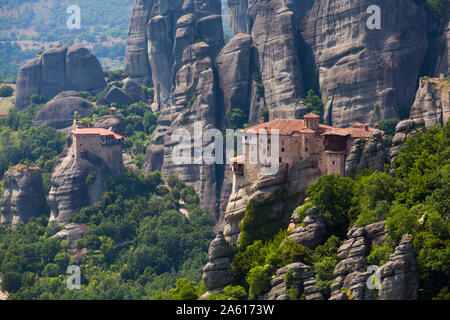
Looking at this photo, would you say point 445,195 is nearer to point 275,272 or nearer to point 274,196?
point 275,272

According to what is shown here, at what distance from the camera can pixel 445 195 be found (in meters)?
68.0

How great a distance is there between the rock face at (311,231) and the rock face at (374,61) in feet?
120

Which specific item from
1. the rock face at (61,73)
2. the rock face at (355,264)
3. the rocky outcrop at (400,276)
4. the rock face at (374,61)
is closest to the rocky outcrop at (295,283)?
the rock face at (355,264)

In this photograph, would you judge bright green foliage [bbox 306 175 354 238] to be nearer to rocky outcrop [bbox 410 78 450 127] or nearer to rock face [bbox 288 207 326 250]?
rock face [bbox 288 207 326 250]

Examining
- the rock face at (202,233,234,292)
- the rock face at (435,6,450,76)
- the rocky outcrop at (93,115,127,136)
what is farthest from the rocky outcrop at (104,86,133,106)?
the rock face at (202,233,234,292)

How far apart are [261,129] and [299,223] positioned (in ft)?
44.2

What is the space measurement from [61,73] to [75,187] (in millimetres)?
36962

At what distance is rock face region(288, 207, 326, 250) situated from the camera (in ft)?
241

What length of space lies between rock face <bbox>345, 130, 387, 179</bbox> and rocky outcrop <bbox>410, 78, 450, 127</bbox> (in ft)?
73.8

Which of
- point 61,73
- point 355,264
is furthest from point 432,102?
point 61,73

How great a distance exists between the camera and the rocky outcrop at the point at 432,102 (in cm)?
10112

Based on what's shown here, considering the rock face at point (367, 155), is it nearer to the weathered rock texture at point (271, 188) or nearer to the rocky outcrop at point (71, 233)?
the weathered rock texture at point (271, 188)

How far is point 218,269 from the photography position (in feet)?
242

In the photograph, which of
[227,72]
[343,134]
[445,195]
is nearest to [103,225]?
[227,72]
